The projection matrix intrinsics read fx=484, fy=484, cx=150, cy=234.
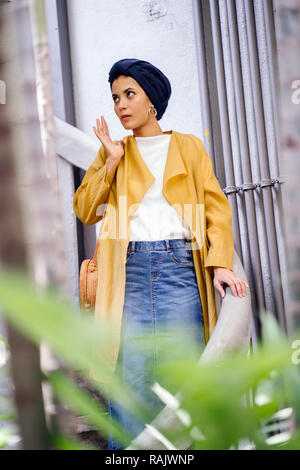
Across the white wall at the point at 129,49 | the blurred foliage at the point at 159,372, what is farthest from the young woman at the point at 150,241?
the blurred foliage at the point at 159,372

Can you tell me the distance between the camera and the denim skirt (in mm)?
1324

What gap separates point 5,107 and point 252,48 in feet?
5.48

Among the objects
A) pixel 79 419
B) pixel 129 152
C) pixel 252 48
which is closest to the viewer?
pixel 129 152

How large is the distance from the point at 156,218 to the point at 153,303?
237 millimetres

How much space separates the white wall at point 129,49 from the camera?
2.17m

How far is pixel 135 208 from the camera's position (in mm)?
1372

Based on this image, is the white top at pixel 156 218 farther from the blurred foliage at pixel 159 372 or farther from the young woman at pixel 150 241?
the blurred foliage at pixel 159 372

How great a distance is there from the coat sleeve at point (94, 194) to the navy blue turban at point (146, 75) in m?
0.22

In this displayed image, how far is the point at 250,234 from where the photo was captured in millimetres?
1757

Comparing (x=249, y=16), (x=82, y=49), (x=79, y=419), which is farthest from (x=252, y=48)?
(x=79, y=419)

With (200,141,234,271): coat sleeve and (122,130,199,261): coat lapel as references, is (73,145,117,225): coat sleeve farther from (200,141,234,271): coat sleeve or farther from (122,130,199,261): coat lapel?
(200,141,234,271): coat sleeve

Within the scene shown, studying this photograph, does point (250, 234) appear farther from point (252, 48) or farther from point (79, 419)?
point (79, 419)

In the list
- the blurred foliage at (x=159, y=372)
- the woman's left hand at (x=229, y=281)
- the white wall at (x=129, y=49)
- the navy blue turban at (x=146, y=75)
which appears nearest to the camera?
the blurred foliage at (x=159, y=372)

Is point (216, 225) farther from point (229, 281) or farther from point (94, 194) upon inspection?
point (94, 194)
